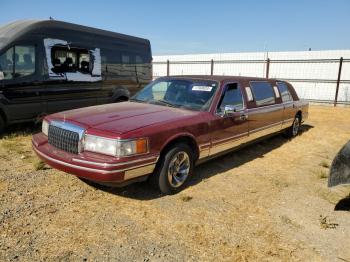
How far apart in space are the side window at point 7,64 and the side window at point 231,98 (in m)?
4.59

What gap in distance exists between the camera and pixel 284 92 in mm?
7656

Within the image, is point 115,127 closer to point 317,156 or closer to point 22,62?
point 22,62

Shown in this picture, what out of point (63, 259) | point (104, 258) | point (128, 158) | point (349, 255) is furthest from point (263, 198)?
point (63, 259)

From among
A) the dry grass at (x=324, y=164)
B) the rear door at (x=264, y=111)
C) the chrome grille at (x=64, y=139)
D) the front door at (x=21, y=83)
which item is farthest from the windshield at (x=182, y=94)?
the front door at (x=21, y=83)

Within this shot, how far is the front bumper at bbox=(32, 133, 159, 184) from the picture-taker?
3594 mm

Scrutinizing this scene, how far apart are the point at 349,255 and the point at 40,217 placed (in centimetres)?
330

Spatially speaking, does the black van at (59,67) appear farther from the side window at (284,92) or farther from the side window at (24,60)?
the side window at (284,92)

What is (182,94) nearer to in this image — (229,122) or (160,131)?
(229,122)

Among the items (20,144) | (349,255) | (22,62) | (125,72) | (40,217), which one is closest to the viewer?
(349,255)

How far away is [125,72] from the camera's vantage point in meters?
9.45

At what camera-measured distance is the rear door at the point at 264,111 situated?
6.04 m

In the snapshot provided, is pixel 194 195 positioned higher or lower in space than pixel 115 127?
lower

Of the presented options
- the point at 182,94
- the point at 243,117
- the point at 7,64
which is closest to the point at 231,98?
the point at 243,117

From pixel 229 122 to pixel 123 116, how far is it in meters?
1.85
